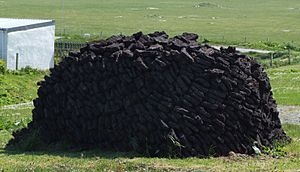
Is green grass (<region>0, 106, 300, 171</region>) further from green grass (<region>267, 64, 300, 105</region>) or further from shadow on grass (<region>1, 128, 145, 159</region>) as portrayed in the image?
green grass (<region>267, 64, 300, 105</region>)

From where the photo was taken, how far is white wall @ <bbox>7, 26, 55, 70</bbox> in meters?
48.3

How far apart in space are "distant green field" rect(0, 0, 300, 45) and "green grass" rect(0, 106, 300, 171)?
67.6 metres

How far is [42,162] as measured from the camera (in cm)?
1564

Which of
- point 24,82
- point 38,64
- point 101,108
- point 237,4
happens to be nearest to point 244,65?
point 101,108

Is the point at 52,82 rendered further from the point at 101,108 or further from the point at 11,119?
Answer: the point at 11,119

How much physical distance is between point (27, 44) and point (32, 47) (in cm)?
49

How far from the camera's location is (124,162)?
49.9ft

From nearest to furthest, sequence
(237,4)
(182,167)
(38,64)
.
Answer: (182,167), (38,64), (237,4)

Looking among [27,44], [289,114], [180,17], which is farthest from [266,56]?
[180,17]

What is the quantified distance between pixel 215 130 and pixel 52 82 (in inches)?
175

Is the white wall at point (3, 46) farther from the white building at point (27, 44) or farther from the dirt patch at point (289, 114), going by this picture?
the dirt patch at point (289, 114)

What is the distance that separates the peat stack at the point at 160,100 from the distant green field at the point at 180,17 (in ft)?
217

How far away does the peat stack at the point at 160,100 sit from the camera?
54.2 ft

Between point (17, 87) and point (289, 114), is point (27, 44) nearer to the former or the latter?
point (17, 87)
